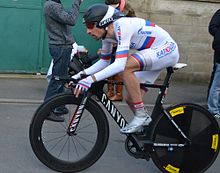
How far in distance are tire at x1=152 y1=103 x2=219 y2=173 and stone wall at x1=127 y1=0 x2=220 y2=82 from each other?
5984 mm

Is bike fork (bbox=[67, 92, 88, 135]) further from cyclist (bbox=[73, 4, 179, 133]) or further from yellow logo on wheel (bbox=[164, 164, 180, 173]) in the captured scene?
yellow logo on wheel (bbox=[164, 164, 180, 173])

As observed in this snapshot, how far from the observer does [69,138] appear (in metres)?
5.22

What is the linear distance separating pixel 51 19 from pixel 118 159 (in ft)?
7.41

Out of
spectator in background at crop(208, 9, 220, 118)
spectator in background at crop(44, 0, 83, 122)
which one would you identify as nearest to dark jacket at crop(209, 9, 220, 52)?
spectator in background at crop(208, 9, 220, 118)

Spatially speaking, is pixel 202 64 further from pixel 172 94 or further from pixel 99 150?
pixel 99 150

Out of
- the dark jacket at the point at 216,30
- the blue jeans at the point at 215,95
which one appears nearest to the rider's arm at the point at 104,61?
the dark jacket at the point at 216,30

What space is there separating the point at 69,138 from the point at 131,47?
111 centimetres

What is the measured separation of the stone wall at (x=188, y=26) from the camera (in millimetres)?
10930

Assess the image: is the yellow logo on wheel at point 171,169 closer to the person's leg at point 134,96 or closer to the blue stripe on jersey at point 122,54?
the person's leg at point 134,96

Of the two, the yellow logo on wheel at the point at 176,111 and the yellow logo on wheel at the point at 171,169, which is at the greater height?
the yellow logo on wheel at the point at 176,111

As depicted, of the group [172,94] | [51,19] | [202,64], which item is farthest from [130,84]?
[202,64]

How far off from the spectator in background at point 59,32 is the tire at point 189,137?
2139 millimetres

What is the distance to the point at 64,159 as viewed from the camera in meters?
5.13

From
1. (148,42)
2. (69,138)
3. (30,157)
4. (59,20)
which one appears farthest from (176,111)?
(59,20)
